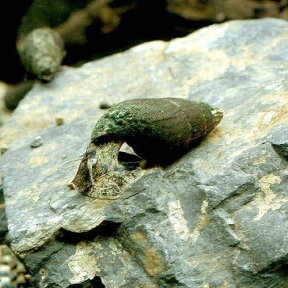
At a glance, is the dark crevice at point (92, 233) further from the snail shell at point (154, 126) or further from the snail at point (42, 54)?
the snail at point (42, 54)

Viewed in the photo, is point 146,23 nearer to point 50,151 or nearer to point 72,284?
point 50,151

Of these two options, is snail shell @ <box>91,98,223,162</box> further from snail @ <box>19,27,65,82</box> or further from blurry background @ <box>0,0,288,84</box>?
blurry background @ <box>0,0,288,84</box>

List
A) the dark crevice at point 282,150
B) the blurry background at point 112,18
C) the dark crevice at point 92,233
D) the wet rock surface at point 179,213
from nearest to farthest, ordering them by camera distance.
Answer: the wet rock surface at point 179,213 → the dark crevice at point 92,233 → the dark crevice at point 282,150 → the blurry background at point 112,18

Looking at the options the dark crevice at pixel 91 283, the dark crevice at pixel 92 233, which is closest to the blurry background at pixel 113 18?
the dark crevice at pixel 92 233

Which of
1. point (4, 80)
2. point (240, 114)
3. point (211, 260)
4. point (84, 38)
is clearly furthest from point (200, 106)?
point (4, 80)

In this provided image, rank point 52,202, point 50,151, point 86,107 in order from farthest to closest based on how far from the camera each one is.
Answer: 1. point 86,107
2. point 50,151
3. point 52,202

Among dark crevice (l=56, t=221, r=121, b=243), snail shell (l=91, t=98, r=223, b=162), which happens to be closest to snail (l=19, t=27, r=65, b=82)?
snail shell (l=91, t=98, r=223, b=162)

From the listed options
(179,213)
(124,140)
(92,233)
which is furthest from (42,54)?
(179,213)
